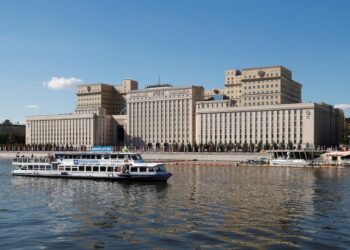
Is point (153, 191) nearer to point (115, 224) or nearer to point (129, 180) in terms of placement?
point (129, 180)

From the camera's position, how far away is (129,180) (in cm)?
8219

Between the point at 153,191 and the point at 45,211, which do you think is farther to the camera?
the point at 153,191

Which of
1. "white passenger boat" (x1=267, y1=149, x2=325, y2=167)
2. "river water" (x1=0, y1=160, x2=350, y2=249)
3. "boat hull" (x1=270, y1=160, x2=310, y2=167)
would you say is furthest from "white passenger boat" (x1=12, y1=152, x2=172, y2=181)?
"white passenger boat" (x1=267, y1=149, x2=325, y2=167)

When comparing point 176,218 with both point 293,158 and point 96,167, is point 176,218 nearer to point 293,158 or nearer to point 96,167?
point 96,167

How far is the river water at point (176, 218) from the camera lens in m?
34.6

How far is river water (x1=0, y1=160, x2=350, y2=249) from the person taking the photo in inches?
1363

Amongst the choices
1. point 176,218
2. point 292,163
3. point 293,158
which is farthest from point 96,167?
point 293,158

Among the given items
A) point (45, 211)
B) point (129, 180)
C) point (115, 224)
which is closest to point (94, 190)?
point (129, 180)

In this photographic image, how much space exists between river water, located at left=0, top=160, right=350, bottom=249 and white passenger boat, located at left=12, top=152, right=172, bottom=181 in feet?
36.5

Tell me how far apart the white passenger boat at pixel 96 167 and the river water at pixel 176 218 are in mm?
11114

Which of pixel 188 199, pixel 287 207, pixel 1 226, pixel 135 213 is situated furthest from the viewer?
pixel 188 199

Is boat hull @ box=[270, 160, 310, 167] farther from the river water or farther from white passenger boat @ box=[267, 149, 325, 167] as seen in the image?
the river water

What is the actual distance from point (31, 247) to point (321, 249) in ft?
64.7

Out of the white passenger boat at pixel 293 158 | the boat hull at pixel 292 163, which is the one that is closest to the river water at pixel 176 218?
the boat hull at pixel 292 163
